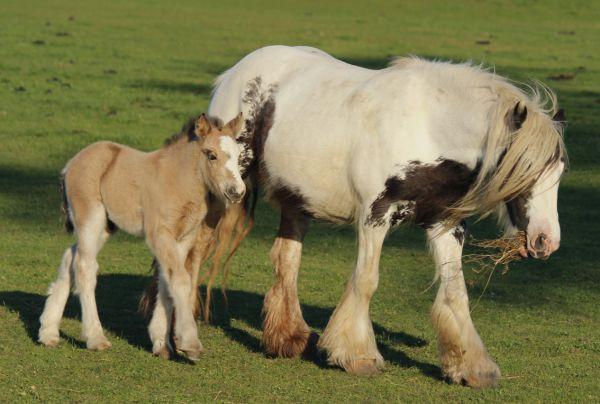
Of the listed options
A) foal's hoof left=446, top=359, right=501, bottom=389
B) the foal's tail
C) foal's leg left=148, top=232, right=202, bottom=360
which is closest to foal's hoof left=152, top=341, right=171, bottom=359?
foal's leg left=148, top=232, right=202, bottom=360

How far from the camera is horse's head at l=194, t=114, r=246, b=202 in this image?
7176 mm

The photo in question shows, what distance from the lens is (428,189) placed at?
7.23 metres

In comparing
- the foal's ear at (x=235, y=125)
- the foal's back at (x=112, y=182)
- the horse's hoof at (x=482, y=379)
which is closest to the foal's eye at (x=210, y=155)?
the foal's ear at (x=235, y=125)

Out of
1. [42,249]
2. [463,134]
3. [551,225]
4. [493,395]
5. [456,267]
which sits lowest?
[42,249]

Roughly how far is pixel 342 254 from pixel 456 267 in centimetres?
432

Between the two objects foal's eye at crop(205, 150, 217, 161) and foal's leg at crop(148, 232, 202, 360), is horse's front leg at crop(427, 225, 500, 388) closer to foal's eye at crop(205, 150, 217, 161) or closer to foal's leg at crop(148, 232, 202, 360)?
foal's eye at crop(205, 150, 217, 161)

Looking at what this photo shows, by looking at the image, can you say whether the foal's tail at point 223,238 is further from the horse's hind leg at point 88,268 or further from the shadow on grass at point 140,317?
the horse's hind leg at point 88,268

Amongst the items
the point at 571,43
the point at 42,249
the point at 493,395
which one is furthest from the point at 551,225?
the point at 571,43

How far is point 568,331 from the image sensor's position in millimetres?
8938

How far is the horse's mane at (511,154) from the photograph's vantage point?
6.91m

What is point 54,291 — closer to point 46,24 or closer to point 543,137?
point 543,137

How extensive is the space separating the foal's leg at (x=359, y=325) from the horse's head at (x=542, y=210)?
3.28 ft

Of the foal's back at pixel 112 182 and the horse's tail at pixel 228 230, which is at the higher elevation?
the foal's back at pixel 112 182

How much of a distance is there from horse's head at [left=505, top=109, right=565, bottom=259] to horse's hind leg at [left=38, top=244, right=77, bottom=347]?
3.14 m
